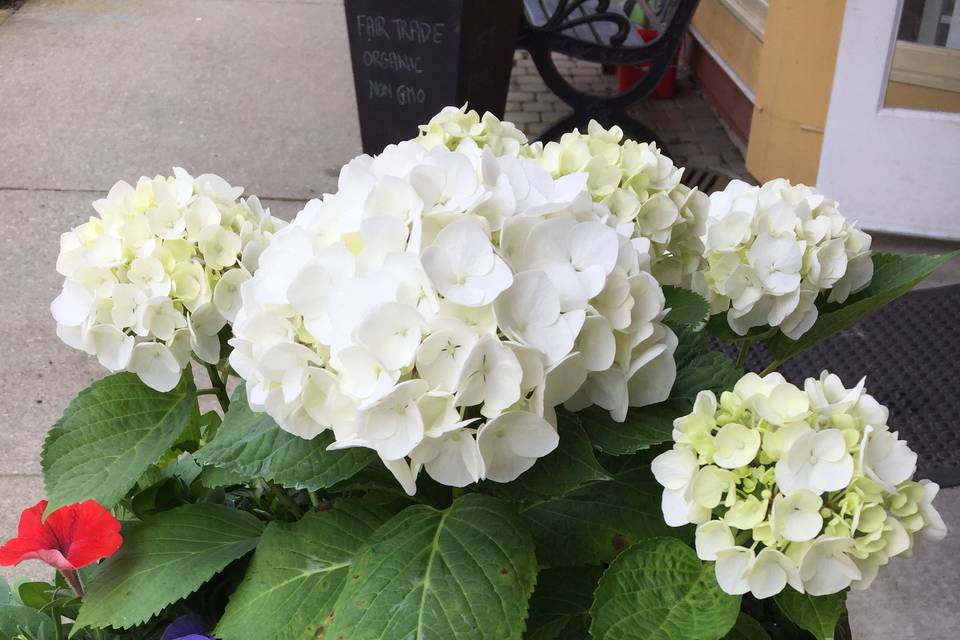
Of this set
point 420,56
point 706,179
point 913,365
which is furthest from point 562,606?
point 706,179

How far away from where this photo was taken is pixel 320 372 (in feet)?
2.70

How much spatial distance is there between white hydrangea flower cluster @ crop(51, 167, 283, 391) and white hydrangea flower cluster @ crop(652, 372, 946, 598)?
53 centimetres

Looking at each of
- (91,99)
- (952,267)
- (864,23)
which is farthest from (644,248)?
(91,99)

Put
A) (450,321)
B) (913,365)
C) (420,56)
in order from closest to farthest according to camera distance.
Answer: (450,321) → (913,365) → (420,56)

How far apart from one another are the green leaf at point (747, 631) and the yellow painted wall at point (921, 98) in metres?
3.00

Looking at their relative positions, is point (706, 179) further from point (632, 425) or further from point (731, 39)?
point (632, 425)

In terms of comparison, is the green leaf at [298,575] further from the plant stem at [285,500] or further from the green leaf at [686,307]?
the green leaf at [686,307]

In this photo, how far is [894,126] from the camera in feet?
11.9

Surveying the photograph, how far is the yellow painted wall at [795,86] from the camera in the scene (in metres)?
3.64

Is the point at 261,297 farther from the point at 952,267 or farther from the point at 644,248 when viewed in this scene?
the point at 952,267

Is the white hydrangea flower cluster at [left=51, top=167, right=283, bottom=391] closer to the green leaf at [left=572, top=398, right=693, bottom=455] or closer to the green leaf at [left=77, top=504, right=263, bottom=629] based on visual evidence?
the green leaf at [left=77, top=504, right=263, bottom=629]

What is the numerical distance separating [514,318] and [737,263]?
446 millimetres

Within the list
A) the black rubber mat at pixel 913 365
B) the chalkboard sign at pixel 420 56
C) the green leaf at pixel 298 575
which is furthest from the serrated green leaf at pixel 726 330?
the chalkboard sign at pixel 420 56

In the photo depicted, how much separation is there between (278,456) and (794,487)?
454 mm
